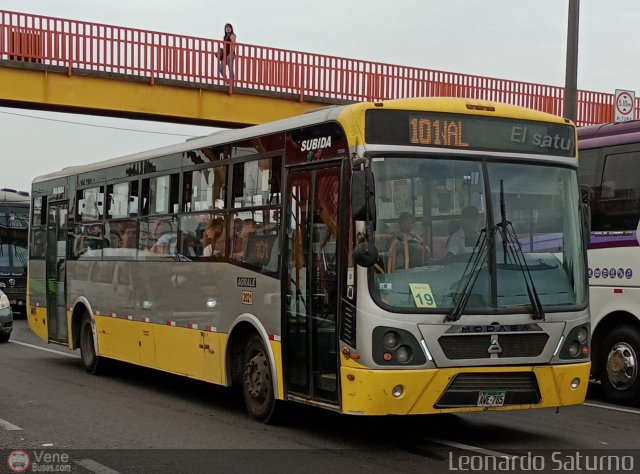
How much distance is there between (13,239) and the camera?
30266mm

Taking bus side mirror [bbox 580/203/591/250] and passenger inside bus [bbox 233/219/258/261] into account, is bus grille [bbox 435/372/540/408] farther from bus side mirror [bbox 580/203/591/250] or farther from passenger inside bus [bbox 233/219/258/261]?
passenger inside bus [bbox 233/219/258/261]

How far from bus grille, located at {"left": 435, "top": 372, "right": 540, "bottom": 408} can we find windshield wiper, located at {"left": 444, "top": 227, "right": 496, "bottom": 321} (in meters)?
0.55

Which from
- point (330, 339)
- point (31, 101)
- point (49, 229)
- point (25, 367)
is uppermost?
point (31, 101)

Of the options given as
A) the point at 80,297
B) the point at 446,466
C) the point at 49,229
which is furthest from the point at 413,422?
the point at 49,229

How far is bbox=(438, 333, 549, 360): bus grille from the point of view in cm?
854

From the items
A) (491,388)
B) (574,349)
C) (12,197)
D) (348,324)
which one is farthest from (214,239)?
(12,197)

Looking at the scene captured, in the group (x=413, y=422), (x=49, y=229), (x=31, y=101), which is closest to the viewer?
(x=413, y=422)

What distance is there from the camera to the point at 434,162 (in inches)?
350

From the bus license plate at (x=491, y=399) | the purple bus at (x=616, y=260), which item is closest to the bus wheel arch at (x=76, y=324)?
the purple bus at (x=616, y=260)

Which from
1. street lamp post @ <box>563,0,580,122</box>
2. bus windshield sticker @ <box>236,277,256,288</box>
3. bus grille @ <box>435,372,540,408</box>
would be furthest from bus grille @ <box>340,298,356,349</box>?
street lamp post @ <box>563,0,580,122</box>

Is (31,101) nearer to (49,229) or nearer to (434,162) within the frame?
(49,229)

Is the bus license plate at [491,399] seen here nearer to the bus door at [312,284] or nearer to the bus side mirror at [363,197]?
the bus door at [312,284]

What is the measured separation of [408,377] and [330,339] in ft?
2.99

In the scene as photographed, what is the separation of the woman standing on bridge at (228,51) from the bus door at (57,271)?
25.2 ft
